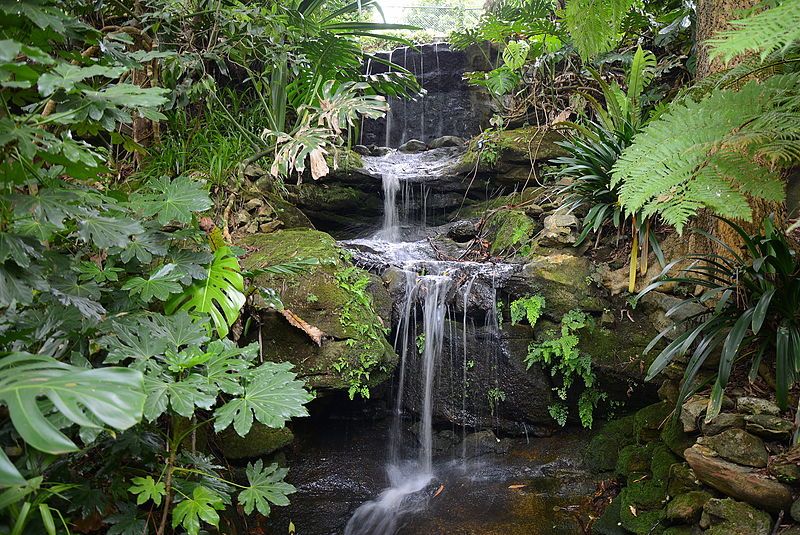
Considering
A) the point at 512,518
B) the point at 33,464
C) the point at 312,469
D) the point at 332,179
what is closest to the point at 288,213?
the point at 332,179

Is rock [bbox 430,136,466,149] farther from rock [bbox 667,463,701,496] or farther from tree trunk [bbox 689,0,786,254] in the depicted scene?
rock [bbox 667,463,701,496]

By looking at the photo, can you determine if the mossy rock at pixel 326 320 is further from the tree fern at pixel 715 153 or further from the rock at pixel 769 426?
the tree fern at pixel 715 153

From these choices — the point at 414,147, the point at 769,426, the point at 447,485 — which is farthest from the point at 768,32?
the point at 414,147

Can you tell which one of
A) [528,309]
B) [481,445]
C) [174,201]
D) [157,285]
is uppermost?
[174,201]

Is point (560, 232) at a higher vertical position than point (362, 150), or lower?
lower

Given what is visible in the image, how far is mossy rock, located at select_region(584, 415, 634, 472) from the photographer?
315 cm

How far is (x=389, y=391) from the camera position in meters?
3.88

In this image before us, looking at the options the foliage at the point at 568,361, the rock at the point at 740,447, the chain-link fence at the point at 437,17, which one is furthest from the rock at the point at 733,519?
the chain-link fence at the point at 437,17

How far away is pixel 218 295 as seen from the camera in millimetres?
2410

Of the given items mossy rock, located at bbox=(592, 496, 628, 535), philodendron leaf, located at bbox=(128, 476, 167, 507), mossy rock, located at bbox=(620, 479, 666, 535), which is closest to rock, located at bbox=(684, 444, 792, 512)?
mossy rock, located at bbox=(620, 479, 666, 535)

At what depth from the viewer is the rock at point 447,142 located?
6875 millimetres

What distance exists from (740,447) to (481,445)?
6.12 ft

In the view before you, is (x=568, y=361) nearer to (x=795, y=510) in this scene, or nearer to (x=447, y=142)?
(x=795, y=510)

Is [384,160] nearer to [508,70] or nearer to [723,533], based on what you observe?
[508,70]
